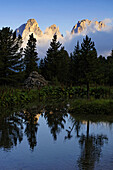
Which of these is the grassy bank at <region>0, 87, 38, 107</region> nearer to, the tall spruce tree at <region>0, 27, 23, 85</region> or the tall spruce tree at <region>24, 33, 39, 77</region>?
the tall spruce tree at <region>0, 27, 23, 85</region>

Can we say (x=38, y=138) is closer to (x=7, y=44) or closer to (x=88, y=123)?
(x=88, y=123)

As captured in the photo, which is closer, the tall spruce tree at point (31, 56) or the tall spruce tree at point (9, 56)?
the tall spruce tree at point (9, 56)

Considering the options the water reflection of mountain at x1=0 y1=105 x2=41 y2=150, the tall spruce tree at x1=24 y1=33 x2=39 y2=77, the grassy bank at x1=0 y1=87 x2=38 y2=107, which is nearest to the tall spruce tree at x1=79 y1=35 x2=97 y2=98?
the grassy bank at x1=0 y1=87 x2=38 y2=107

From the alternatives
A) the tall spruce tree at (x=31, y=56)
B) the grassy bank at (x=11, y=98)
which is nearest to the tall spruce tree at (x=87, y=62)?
the grassy bank at (x=11, y=98)

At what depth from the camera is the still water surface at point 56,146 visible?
4.59 meters

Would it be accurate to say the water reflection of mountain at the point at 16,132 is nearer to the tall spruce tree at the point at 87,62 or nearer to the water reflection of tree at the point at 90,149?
the water reflection of tree at the point at 90,149

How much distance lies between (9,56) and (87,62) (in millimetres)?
17974

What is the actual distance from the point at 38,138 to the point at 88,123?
2985mm

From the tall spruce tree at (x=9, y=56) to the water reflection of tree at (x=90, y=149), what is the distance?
94.8 ft

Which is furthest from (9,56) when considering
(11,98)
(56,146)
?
(56,146)

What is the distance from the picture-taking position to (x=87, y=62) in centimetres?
2283

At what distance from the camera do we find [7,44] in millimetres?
35312

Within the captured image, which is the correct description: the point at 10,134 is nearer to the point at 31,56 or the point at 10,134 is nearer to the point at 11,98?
the point at 11,98

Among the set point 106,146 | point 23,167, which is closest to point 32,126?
point 106,146
